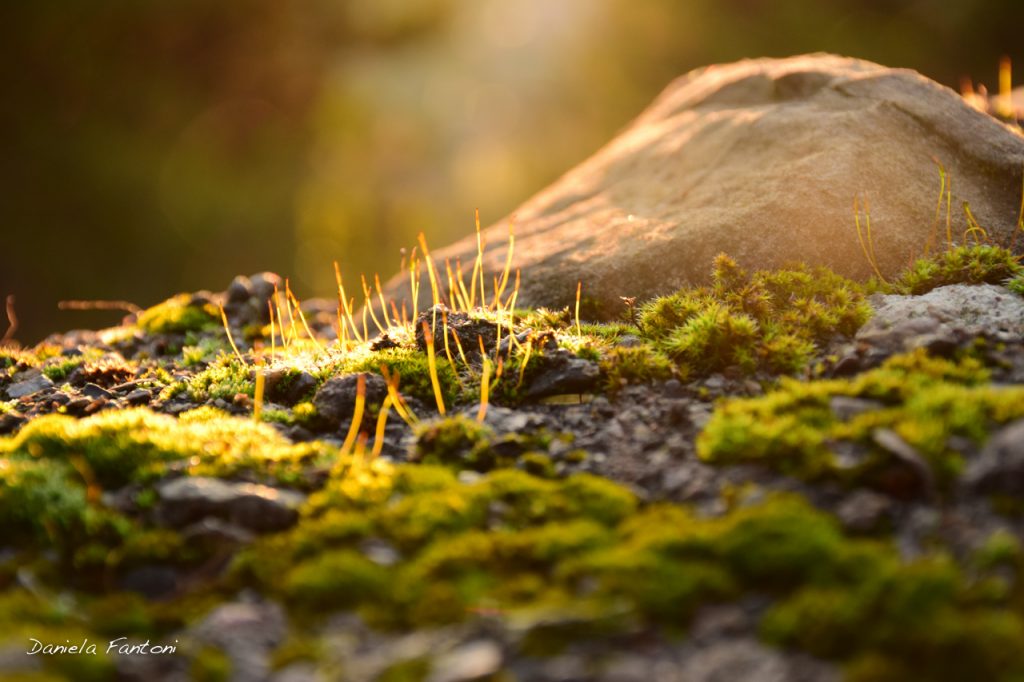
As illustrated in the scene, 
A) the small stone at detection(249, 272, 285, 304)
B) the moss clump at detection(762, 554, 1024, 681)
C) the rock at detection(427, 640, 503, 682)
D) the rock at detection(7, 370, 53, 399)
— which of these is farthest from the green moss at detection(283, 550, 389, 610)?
the small stone at detection(249, 272, 285, 304)

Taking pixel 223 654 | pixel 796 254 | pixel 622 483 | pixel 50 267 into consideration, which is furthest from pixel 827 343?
pixel 50 267

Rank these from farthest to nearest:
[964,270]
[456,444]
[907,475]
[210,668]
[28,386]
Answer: [28,386], [964,270], [456,444], [907,475], [210,668]

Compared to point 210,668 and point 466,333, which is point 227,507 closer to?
point 210,668

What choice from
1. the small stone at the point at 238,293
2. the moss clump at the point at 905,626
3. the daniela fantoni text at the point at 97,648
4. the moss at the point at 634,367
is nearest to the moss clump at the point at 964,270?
the moss at the point at 634,367

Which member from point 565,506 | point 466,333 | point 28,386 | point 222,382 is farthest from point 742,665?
point 28,386

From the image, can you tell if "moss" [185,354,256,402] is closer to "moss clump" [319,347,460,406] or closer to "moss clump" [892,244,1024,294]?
"moss clump" [319,347,460,406]

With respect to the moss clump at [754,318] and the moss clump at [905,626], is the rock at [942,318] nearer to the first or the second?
the moss clump at [754,318]

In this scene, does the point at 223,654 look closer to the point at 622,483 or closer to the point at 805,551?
the point at 622,483

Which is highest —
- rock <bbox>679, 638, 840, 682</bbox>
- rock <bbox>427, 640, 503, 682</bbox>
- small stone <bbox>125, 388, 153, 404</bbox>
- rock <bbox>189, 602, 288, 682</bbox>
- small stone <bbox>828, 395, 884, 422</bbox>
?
small stone <bbox>125, 388, 153, 404</bbox>
